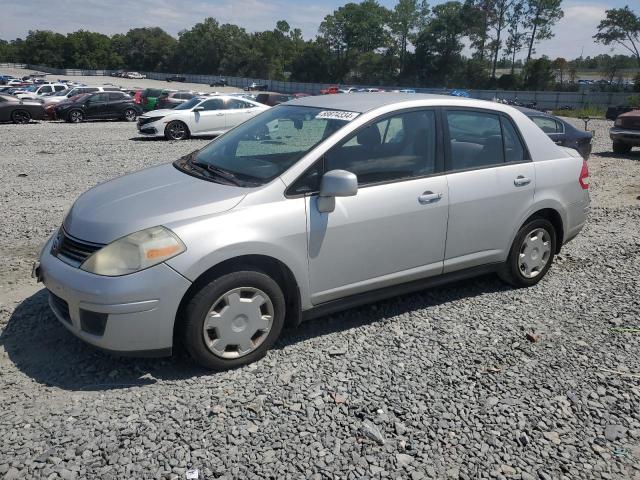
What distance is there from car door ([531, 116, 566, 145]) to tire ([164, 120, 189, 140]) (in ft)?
36.5

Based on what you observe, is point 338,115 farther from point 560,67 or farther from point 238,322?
point 560,67

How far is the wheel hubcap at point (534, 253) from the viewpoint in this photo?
199 inches

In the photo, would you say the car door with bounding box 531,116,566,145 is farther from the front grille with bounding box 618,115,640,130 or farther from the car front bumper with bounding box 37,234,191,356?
the car front bumper with bounding box 37,234,191,356

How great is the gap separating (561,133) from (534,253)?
25.3ft

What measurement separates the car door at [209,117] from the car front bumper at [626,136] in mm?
11986

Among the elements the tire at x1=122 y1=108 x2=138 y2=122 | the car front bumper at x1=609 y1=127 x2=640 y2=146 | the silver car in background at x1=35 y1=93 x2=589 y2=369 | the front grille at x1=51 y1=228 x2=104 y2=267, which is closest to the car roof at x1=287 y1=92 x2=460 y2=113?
the silver car in background at x1=35 y1=93 x2=589 y2=369

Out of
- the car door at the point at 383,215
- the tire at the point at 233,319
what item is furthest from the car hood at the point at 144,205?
the car door at the point at 383,215

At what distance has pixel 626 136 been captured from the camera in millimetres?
15102

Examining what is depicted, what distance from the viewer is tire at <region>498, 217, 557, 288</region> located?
16.3 feet

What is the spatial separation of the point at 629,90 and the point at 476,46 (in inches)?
1483

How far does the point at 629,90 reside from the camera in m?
55.2

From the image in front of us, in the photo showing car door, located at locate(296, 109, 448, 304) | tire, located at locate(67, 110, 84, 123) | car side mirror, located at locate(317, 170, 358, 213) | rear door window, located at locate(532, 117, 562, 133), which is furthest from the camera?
tire, located at locate(67, 110, 84, 123)

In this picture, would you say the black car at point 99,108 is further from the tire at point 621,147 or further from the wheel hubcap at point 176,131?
the tire at point 621,147

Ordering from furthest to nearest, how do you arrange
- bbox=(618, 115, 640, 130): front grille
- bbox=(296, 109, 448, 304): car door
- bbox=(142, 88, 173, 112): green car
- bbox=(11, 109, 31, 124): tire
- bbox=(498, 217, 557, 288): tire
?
bbox=(142, 88, 173, 112): green car
bbox=(11, 109, 31, 124): tire
bbox=(618, 115, 640, 130): front grille
bbox=(498, 217, 557, 288): tire
bbox=(296, 109, 448, 304): car door
